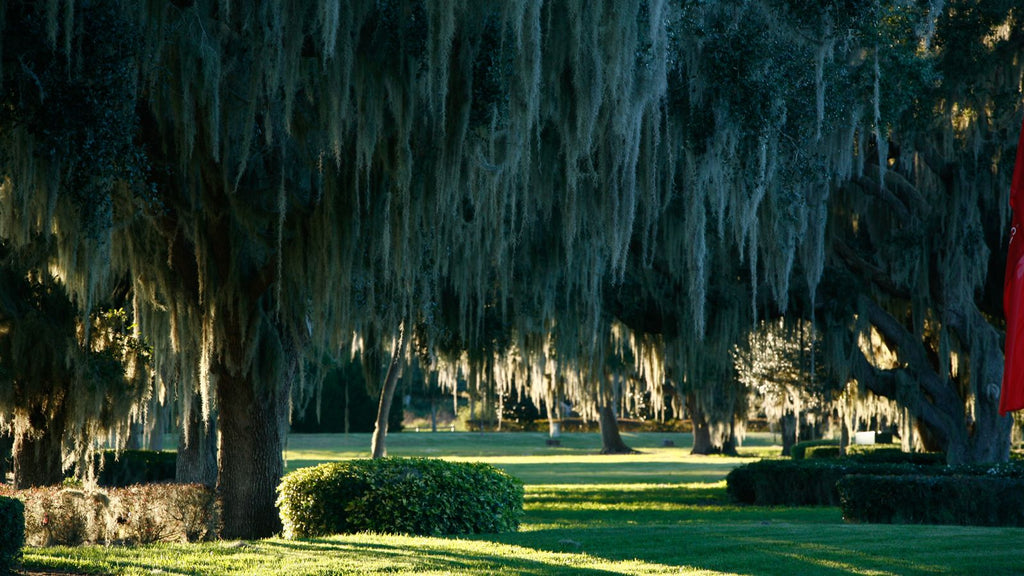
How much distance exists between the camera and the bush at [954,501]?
513 inches

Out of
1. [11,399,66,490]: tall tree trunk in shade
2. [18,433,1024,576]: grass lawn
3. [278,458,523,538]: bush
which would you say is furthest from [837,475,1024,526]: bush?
[11,399,66,490]: tall tree trunk in shade

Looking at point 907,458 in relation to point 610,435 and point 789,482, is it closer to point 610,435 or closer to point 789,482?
point 789,482

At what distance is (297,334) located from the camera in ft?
36.4

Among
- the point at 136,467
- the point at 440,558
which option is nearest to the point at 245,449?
the point at 440,558

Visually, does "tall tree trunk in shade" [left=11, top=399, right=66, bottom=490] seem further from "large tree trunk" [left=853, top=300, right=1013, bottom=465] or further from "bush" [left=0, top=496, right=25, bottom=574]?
"large tree trunk" [left=853, top=300, right=1013, bottom=465]

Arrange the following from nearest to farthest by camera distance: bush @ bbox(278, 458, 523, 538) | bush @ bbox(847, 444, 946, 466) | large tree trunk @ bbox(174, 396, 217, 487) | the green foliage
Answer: bush @ bbox(278, 458, 523, 538)
large tree trunk @ bbox(174, 396, 217, 487)
the green foliage
bush @ bbox(847, 444, 946, 466)

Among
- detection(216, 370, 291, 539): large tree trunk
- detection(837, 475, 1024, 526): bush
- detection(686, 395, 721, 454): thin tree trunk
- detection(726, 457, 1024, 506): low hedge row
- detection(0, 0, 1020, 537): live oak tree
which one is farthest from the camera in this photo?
detection(686, 395, 721, 454): thin tree trunk

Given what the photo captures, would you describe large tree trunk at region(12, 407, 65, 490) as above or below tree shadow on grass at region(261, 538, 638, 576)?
above

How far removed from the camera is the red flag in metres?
6.27

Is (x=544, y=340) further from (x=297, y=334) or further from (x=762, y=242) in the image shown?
(x=297, y=334)

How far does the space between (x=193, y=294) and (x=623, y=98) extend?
201 inches

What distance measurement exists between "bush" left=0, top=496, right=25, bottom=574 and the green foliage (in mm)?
12590

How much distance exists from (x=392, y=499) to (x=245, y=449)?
1.77m

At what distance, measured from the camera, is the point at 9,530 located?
7301mm
